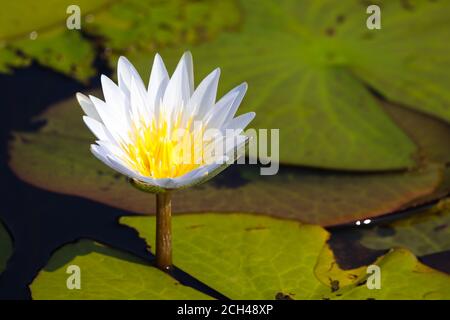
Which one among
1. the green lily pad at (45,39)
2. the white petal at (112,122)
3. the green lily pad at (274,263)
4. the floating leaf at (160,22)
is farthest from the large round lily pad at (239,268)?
the floating leaf at (160,22)

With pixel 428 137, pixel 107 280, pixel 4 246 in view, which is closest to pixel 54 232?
pixel 4 246

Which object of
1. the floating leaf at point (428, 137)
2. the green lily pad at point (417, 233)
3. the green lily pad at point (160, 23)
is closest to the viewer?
the green lily pad at point (417, 233)

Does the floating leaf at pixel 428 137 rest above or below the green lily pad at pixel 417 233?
above

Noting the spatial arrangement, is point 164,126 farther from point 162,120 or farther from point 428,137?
point 428,137

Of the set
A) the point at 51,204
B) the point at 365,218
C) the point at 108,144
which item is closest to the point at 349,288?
the point at 365,218

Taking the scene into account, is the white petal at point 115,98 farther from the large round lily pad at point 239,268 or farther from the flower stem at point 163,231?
the large round lily pad at point 239,268
